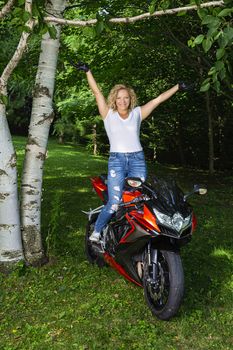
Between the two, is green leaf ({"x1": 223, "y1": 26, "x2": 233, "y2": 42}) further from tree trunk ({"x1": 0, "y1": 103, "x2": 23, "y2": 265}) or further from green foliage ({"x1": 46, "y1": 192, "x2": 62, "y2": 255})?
green foliage ({"x1": 46, "y1": 192, "x2": 62, "y2": 255})

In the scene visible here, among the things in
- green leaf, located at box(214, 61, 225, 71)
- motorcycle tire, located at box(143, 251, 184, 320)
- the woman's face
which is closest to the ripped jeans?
the woman's face

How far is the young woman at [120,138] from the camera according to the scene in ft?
15.8

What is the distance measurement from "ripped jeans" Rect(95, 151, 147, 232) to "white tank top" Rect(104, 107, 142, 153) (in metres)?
0.07

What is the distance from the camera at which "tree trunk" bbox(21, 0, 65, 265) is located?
511cm

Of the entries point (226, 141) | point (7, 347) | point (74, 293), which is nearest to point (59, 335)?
point (7, 347)

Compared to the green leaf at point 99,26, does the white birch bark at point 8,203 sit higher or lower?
lower

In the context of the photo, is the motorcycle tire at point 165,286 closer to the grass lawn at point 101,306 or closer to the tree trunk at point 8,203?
the grass lawn at point 101,306

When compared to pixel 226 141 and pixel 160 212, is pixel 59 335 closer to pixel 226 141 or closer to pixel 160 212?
pixel 160 212

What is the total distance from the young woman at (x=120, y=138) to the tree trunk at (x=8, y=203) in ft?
3.19

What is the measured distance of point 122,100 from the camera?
4816mm

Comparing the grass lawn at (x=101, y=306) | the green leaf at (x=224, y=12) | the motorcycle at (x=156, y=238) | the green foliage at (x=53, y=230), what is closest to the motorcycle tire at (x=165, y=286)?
the motorcycle at (x=156, y=238)

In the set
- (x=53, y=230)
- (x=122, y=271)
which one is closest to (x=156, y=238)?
(x=122, y=271)

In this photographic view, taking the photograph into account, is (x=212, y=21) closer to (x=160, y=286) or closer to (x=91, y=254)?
(x=160, y=286)

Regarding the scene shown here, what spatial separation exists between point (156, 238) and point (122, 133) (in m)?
1.40
